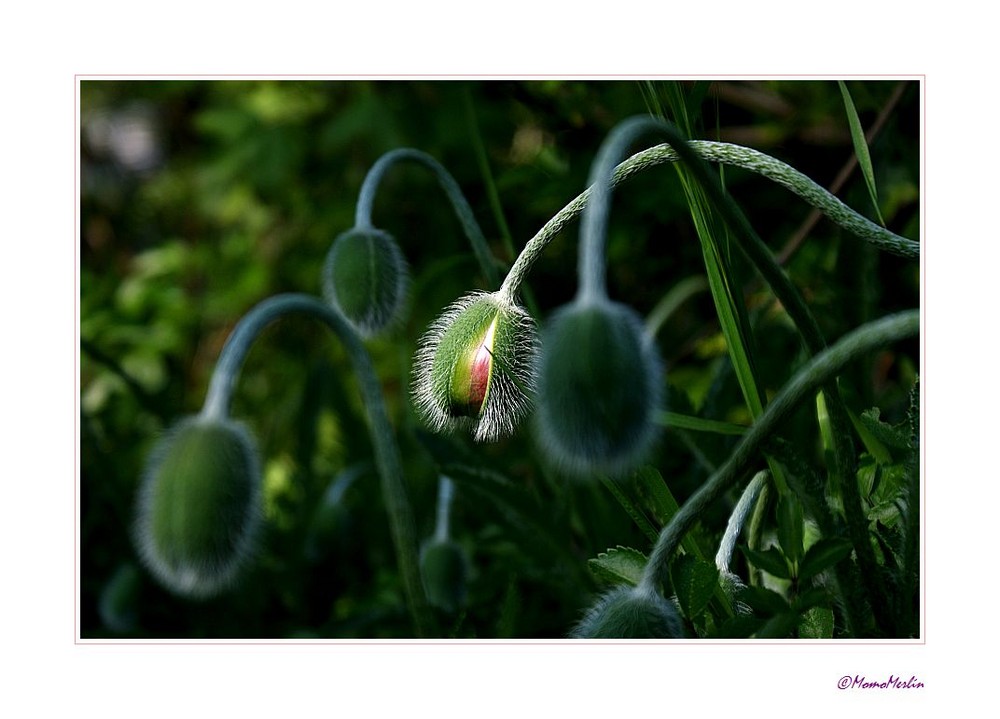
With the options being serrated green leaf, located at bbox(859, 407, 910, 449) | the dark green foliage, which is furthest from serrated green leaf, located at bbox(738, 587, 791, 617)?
serrated green leaf, located at bbox(859, 407, 910, 449)

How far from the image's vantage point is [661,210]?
1.56 m

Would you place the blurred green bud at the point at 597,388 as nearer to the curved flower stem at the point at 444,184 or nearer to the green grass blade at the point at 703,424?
the green grass blade at the point at 703,424

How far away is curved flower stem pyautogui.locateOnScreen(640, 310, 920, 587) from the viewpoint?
80cm

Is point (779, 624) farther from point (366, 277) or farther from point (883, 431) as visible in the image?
point (366, 277)

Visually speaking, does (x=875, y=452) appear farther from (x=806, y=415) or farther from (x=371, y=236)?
(x=371, y=236)

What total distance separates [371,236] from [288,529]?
33.9 inches

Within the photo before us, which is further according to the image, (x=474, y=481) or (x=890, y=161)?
(x=890, y=161)

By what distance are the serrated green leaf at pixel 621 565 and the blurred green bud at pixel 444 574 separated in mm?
510

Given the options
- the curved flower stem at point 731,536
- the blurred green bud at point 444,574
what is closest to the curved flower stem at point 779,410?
the curved flower stem at point 731,536

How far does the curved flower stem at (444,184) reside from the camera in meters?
1.15

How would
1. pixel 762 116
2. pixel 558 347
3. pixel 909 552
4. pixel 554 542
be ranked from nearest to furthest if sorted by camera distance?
1. pixel 558 347
2. pixel 909 552
3. pixel 554 542
4. pixel 762 116
